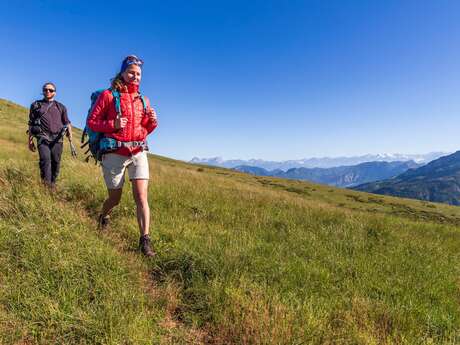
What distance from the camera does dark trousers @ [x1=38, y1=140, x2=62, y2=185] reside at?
7066 mm

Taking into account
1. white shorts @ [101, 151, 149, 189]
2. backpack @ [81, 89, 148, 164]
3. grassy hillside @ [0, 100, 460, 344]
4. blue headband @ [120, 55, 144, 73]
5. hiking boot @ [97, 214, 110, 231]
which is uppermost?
blue headband @ [120, 55, 144, 73]

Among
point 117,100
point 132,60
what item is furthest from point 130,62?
point 117,100

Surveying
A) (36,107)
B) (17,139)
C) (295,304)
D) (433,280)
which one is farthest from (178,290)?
(17,139)

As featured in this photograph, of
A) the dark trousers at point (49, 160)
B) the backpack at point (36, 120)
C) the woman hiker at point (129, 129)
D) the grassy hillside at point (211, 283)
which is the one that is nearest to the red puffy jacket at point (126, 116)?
the woman hiker at point (129, 129)

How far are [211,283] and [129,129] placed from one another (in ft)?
9.33

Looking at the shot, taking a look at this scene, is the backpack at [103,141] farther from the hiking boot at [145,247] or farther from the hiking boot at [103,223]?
the hiking boot at [145,247]

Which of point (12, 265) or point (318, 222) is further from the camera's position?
point (318, 222)

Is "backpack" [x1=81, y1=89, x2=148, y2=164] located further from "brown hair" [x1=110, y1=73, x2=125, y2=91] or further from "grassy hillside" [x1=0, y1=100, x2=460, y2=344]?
"grassy hillside" [x1=0, y1=100, x2=460, y2=344]

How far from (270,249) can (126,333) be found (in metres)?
2.80

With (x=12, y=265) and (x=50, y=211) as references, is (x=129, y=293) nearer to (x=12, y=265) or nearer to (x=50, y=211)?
(x=12, y=265)

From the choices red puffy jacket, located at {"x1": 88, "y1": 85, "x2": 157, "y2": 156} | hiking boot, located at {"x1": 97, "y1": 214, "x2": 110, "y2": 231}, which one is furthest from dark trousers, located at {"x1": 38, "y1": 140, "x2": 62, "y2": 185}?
red puffy jacket, located at {"x1": 88, "y1": 85, "x2": 157, "y2": 156}

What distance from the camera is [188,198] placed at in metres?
7.54

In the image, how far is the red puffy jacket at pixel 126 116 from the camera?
4.36 metres

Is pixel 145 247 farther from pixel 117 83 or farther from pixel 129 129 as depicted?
pixel 117 83
